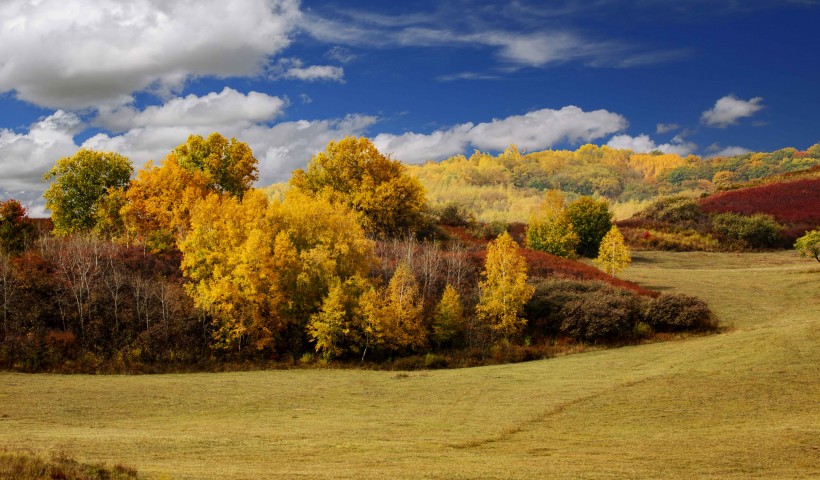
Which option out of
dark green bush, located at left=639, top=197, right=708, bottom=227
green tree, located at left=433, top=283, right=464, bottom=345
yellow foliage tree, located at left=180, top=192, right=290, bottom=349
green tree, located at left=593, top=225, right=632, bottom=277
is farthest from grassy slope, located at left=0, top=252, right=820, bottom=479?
dark green bush, located at left=639, top=197, right=708, bottom=227

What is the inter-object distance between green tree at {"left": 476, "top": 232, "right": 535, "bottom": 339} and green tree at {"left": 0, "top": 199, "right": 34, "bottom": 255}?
42.4 meters

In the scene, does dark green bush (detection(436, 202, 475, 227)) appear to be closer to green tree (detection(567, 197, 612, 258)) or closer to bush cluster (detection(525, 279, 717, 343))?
green tree (detection(567, 197, 612, 258))

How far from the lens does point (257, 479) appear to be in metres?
15.3

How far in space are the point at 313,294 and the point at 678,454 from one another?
36063 millimetres

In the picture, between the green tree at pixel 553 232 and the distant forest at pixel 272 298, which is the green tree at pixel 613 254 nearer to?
the distant forest at pixel 272 298

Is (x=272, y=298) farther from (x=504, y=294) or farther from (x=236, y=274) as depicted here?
(x=504, y=294)

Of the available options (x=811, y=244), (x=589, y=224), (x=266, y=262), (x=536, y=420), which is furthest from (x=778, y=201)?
(x=536, y=420)

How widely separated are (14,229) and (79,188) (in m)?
11.6

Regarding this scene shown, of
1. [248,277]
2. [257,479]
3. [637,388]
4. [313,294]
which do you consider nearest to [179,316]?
[248,277]

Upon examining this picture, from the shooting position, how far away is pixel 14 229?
6075 cm

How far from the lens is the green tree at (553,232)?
3393 inches

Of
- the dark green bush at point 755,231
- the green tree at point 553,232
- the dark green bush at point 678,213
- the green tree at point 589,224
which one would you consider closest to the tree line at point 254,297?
the green tree at point 553,232

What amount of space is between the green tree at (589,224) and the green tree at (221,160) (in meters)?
48.4

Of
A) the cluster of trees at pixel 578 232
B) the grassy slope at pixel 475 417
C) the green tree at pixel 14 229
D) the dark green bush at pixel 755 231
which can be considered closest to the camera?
the grassy slope at pixel 475 417
